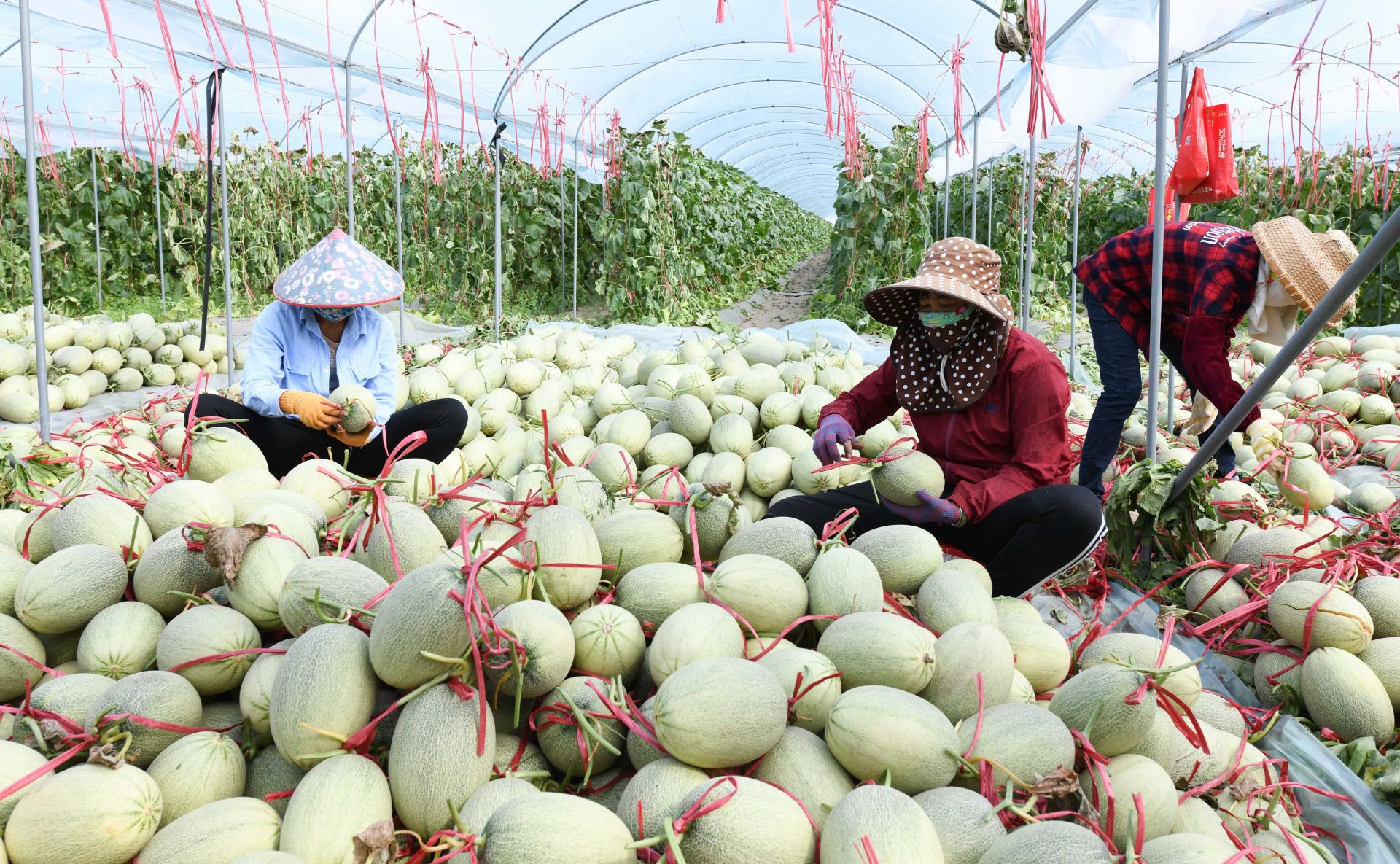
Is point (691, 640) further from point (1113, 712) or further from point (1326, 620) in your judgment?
point (1326, 620)

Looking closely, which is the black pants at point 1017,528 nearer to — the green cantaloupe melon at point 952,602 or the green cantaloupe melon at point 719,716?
the green cantaloupe melon at point 952,602

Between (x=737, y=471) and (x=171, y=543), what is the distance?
1968 mm

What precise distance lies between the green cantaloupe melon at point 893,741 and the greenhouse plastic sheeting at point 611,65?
3.44 m

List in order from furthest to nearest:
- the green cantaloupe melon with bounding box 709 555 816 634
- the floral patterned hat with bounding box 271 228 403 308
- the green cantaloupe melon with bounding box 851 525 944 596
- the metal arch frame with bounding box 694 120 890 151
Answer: the metal arch frame with bounding box 694 120 890 151 < the floral patterned hat with bounding box 271 228 403 308 < the green cantaloupe melon with bounding box 851 525 944 596 < the green cantaloupe melon with bounding box 709 555 816 634

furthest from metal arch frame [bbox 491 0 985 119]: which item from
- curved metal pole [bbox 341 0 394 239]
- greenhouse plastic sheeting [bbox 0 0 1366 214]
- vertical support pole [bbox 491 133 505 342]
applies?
curved metal pole [bbox 341 0 394 239]

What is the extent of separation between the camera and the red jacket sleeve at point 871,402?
3428 mm

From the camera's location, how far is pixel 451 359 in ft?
17.6

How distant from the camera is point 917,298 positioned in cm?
325

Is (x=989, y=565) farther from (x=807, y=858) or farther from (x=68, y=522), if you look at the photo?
(x=68, y=522)

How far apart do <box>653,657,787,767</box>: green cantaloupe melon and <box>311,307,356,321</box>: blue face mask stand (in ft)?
10.5

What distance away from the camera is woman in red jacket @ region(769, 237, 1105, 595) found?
9.25 feet

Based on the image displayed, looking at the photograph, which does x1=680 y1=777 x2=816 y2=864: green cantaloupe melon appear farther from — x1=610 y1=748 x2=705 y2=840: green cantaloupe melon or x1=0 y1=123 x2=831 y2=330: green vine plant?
x1=0 y1=123 x2=831 y2=330: green vine plant

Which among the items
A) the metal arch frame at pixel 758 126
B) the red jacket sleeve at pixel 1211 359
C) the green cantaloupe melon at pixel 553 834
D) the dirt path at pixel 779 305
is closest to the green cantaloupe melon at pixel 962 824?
the green cantaloupe melon at pixel 553 834

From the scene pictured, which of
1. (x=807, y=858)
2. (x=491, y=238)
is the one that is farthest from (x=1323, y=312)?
(x=491, y=238)
